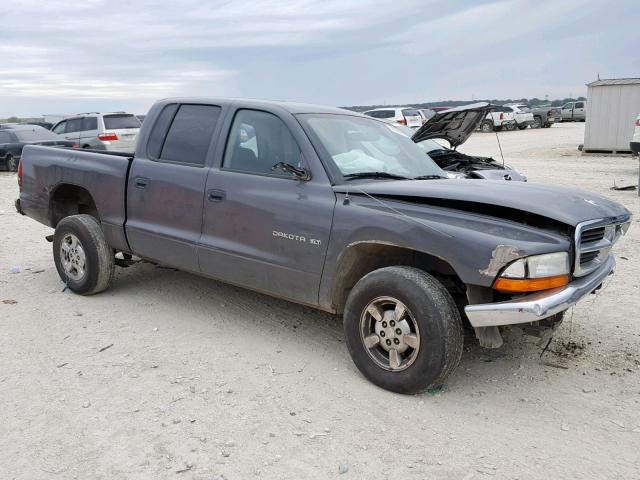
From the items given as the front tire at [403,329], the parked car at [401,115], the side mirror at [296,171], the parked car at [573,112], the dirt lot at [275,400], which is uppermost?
the parked car at [573,112]

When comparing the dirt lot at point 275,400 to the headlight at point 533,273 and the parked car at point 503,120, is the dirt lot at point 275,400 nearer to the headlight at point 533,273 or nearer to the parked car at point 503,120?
the headlight at point 533,273

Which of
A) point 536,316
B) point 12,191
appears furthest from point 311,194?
point 12,191

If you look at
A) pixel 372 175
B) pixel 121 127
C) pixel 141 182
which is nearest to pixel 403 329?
pixel 372 175

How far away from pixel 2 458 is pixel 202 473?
1066 mm

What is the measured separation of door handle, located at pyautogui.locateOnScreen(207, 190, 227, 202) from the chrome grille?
2.53 m

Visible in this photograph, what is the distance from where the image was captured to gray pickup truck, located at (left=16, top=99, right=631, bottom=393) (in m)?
3.49

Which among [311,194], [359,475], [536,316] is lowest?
[359,475]

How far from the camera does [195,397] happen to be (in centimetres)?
378

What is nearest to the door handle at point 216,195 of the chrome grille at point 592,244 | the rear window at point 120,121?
the chrome grille at point 592,244

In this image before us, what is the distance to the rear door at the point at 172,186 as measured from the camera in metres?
4.90

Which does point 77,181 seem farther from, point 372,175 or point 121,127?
point 121,127

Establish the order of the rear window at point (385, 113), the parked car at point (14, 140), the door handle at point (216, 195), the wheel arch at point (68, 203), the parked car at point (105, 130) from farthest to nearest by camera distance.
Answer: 1. the rear window at point (385, 113)
2. the parked car at point (14, 140)
3. the parked car at point (105, 130)
4. the wheel arch at point (68, 203)
5. the door handle at point (216, 195)

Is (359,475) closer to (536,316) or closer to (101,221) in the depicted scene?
(536,316)

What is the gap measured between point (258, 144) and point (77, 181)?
217 cm
